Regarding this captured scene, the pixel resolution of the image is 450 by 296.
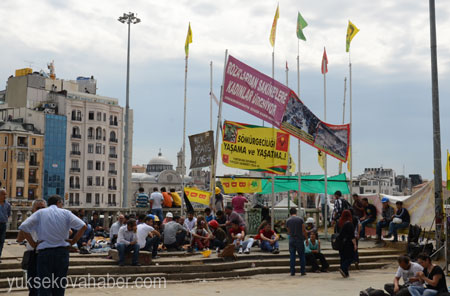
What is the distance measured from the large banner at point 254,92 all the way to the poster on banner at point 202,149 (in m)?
1.45

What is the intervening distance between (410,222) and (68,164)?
74.5 m

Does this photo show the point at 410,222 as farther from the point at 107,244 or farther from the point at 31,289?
the point at 31,289

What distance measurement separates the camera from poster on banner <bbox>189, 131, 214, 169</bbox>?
19406 millimetres

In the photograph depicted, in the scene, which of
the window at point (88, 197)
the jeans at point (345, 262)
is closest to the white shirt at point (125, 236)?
the jeans at point (345, 262)

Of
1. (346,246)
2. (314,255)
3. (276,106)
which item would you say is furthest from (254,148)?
(346,246)

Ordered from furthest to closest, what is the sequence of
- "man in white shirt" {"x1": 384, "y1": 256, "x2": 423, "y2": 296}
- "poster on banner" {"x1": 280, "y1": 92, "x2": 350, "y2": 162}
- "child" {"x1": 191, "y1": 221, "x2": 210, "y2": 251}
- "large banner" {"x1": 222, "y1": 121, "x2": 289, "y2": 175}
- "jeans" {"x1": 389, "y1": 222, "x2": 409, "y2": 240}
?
"jeans" {"x1": 389, "y1": 222, "x2": 409, "y2": 240}, "poster on banner" {"x1": 280, "y1": 92, "x2": 350, "y2": 162}, "large banner" {"x1": 222, "y1": 121, "x2": 289, "y2": 175}, "child" {"x1": 191, "y1": 221, "x2": 210, "y2": 251}, "man in white shirt" {"x1": 384, "y1": 256, "x2": 423, "y2": 296}

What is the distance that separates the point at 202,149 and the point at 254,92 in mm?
2553

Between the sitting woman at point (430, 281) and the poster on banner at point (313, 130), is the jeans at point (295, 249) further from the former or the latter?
the sitting woman at point (430, 281)

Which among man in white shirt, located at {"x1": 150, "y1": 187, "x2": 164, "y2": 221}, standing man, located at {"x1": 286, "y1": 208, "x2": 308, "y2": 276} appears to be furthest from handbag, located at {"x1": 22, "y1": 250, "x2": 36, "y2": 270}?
man in white shirt, located at {"x1": 150, "y1": 187, "x2": 164, "y2": 221}

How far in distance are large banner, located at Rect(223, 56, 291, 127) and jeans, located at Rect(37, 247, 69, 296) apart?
1042 cm

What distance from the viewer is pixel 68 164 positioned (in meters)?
89.2

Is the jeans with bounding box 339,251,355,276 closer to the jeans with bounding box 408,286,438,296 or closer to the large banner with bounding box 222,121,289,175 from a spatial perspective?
the large banner with bounding box 222,121,289,175

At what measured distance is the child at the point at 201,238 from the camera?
58.6 ft

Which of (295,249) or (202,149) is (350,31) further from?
(295,249)
